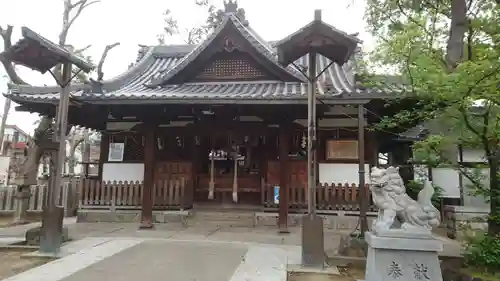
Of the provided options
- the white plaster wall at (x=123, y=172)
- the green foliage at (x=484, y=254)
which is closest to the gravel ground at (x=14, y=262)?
the white plaster wall at (x=123, y=172)

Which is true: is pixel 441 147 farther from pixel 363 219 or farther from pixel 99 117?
pixel 99 117

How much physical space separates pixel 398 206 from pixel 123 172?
8.72 meters

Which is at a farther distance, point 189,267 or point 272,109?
→ point 272,109

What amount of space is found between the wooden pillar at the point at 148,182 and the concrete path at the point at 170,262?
1.75 m

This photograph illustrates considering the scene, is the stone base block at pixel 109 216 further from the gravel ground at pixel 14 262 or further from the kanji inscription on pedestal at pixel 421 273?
the kanji inscription on pedestal at pixel 421 273

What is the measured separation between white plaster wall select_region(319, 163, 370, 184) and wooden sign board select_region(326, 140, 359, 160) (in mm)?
227

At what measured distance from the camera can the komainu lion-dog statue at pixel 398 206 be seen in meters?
4.51

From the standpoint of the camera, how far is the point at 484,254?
5.34 metres

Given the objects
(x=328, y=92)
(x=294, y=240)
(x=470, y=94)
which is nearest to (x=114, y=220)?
(x=294, y=240)

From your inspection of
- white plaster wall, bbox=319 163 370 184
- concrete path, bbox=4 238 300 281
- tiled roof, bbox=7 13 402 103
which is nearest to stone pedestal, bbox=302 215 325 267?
concrete path, bbox=4 238 300 281

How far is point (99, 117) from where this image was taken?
10.9 m

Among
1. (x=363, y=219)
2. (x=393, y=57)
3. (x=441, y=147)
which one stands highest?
(x=393, y=57)

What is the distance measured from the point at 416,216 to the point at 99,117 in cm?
929

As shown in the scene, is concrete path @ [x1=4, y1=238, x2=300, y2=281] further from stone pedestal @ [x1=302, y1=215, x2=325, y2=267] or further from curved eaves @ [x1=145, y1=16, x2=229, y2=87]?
curved eaves @ [x1=145, y1=16, x2=229, y2=87]
